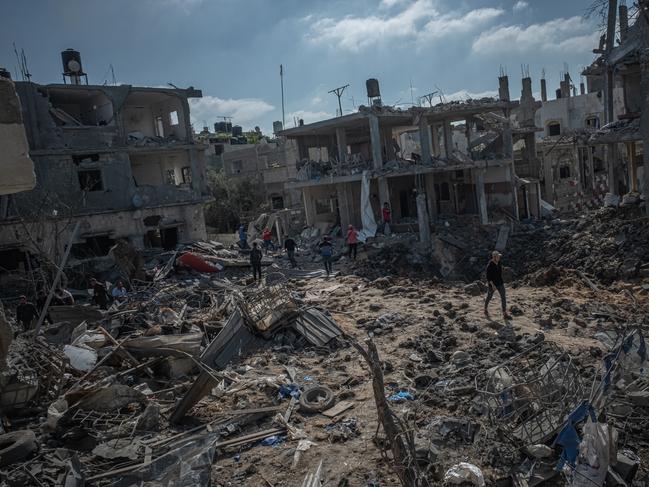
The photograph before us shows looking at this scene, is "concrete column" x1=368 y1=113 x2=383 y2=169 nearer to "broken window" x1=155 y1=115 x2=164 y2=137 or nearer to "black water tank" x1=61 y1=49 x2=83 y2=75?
"broken window" x1=155 y1=115 x2=164 y2=137

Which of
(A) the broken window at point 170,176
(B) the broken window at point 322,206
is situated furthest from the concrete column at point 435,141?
(A) the broken window at point 170,176

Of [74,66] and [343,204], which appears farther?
[343,204]

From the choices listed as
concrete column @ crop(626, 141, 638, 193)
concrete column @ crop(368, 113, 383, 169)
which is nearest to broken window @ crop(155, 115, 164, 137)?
concrete column @ crop(368, 113, 383, 169)

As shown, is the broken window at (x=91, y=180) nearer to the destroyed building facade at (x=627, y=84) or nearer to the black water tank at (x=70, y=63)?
the black water tank at (x=70, y=63)

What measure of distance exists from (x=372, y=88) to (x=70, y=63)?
1626 centimetres

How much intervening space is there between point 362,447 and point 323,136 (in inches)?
991

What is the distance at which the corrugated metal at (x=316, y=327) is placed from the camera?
411 inches

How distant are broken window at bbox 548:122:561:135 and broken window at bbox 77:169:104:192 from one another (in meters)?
32.8

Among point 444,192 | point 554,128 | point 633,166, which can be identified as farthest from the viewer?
point 554,128

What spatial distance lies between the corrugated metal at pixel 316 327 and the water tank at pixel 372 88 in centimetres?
2073

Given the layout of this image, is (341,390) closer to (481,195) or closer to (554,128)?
(481,195)

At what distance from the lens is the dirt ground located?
6004 mm

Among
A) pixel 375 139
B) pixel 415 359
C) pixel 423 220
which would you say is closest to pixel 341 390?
pixel 415 359

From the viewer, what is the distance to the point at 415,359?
9.02 meters
